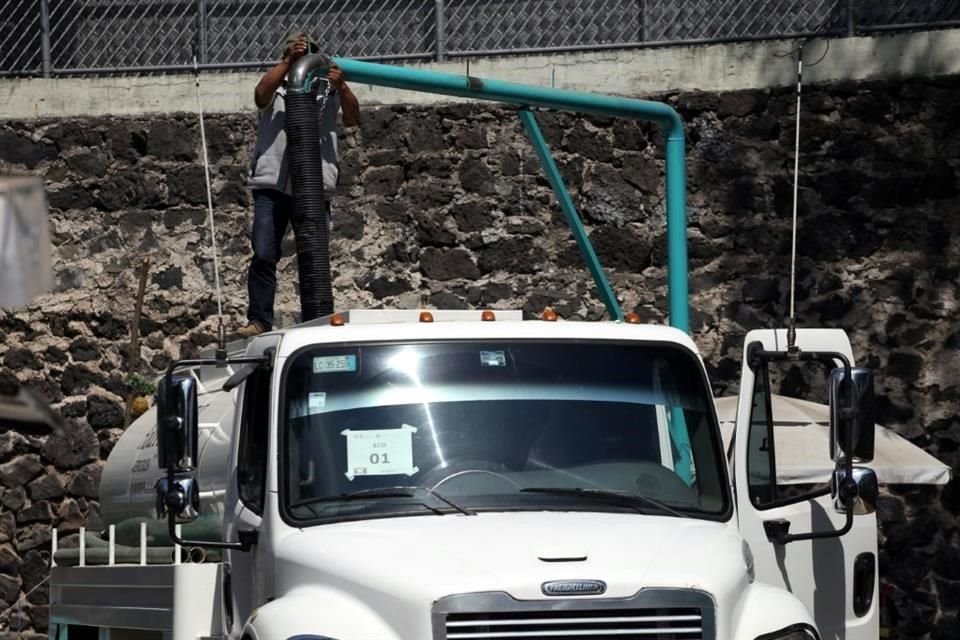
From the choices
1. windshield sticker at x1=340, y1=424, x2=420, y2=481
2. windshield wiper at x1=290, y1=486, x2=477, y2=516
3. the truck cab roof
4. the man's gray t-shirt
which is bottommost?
windshield wiper at x1=290, y1=486, x2=477, y2=516

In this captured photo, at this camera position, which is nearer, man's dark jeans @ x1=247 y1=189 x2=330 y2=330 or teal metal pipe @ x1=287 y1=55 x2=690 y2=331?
teal metal pipe @ x1=287 y1=55 x2=690 y2=331

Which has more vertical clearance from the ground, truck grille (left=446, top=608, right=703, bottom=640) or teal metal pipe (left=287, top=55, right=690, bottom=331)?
teal metal pipe (left=287, top=55, right=690, bottom=331)

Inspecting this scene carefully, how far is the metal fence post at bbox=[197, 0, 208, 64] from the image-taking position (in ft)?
45.1

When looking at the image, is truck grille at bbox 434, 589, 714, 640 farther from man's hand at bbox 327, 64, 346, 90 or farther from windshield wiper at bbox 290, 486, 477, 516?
man's hand at bbox 327, 64, 346, 90

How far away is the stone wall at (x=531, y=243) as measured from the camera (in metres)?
12.6

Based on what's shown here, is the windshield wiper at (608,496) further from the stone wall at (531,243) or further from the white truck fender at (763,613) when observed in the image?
the stone wall at (531,243)

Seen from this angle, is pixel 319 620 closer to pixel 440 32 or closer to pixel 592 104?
pixel 592 104

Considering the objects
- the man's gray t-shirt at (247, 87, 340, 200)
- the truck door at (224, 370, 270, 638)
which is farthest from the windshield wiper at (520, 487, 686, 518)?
the man's gray t-shirt at (247, 87, 340, 200)

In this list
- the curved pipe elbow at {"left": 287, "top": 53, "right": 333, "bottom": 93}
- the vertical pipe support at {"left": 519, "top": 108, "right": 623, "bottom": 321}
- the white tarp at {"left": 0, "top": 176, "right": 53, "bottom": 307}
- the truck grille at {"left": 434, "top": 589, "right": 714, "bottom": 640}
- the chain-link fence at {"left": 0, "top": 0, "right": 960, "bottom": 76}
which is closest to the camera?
the white tarp at {"left": 0, "top": 176, "right": 53, "bottom": 307}

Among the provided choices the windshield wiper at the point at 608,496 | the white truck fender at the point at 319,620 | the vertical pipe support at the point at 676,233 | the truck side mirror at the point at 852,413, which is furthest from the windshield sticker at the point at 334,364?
the vertical pipe support at the point at 676,233

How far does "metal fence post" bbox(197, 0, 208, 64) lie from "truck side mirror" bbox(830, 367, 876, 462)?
8287mm

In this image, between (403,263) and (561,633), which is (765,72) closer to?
(403,263)

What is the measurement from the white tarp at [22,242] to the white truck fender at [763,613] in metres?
2.64

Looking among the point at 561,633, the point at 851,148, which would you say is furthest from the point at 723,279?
the point at 561,633
